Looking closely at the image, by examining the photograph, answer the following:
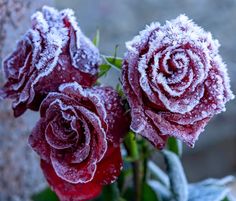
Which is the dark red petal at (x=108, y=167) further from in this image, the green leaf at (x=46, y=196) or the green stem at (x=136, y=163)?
the green leaf at (x=46, y=196)

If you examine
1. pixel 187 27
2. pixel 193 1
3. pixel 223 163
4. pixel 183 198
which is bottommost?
pixel 183 198

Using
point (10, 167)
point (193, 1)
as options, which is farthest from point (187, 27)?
point (193, 1)

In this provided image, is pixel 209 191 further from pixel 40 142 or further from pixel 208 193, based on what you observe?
pixel 40 142

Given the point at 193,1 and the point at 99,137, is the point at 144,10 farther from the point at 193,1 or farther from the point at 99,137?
the point at 99,137

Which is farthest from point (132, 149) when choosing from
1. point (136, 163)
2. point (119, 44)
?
point (119, 44)

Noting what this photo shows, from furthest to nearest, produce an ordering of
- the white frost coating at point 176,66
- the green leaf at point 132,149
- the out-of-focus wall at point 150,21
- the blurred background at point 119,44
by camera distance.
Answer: the out-of-focus wall at point 150,21, the blurred background at point 119,44, the green leaf at point 132,149, the white frost coating at point 176,66

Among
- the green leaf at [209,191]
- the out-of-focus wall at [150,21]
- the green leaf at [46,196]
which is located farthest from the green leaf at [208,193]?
the out-of-focus wall at [150,21]
